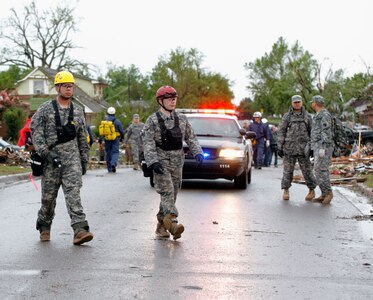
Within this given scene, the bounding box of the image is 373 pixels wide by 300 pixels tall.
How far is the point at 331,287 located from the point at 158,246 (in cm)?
255

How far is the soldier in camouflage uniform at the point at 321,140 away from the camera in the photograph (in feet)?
43.8

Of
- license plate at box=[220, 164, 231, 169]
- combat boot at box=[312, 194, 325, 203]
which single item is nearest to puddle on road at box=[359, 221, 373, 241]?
combat boot at box=[312, 194, 325, 203]

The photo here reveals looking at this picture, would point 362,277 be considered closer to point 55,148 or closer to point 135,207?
point 55,148

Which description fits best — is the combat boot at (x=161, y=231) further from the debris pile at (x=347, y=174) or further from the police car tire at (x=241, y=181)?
the debris pile at (x=347, y=174)

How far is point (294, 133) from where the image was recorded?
13938 mm

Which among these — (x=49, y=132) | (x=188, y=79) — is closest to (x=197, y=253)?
(x=49, y=132)

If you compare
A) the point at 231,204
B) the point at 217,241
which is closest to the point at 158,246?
the point at 217,241

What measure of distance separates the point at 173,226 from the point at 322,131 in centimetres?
513

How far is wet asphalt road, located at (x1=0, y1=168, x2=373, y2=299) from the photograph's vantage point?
253 inches

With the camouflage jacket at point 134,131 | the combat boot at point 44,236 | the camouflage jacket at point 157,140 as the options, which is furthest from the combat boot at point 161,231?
the camouflage jacket at point 134,131

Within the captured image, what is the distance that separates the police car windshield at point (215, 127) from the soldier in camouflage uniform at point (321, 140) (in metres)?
3.51

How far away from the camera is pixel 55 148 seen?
8.69 m

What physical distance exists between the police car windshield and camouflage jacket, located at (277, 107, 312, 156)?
296cm

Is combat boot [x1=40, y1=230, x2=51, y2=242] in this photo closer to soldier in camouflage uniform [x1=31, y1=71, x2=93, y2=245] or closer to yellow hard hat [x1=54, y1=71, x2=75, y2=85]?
soldier in camouflage uniform [x1=31, y1=71, x2=93, y2=245]
